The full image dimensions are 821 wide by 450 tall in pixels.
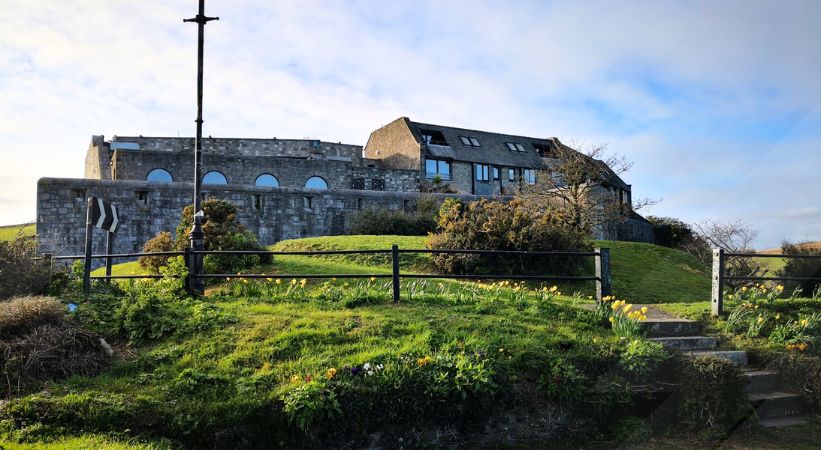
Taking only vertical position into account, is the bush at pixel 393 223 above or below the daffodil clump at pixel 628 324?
above

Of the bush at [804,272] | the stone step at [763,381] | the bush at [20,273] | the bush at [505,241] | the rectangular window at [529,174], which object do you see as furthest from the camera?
the rectangular window at [529,174]

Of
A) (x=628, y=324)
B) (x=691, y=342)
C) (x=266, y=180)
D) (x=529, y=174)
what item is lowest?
(x=691, y=342)

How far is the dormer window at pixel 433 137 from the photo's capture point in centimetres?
4319

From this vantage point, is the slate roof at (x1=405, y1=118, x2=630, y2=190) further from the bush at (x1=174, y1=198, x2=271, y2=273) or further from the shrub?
the shrub

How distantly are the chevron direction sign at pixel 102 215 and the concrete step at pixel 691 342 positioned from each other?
796 centimetres

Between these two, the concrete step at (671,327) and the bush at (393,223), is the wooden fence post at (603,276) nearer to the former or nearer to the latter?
the concrete step at (671,327)

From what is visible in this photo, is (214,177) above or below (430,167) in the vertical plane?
below

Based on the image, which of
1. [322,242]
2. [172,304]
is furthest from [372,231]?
[172,304]

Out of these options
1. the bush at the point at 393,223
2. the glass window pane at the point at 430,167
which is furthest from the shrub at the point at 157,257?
the glass window pane at the point at 430,167

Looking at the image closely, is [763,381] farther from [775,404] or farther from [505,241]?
[505,241]

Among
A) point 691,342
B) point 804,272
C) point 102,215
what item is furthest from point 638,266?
point 102,215

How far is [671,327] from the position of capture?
8.02 meters

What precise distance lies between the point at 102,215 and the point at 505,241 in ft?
27.1

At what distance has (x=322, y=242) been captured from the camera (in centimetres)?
1636
